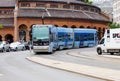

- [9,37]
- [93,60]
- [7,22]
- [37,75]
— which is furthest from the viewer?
[9,37]

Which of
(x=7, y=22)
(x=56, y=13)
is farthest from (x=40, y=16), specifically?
(x=7, y=22)

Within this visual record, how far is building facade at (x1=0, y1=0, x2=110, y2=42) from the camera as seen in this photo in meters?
103

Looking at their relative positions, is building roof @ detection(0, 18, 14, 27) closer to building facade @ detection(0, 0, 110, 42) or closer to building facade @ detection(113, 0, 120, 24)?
building facade @ detection(0, 0, 110, 42)

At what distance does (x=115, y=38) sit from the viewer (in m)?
46.0

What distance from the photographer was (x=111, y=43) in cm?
4603

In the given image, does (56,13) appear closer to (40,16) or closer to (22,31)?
(40,16)

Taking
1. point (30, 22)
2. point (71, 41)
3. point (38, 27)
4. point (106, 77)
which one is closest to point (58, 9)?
point (30, 22)

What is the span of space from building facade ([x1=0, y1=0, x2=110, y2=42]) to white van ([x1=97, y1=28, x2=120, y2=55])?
53.9 m

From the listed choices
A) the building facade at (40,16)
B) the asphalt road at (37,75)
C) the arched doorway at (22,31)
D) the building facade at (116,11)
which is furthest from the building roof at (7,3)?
the asphalt road at (37,75)

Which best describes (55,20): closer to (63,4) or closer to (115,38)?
(63,4)

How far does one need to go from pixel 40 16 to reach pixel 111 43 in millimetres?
56430

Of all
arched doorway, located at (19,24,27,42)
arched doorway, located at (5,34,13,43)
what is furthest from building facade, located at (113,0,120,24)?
arched doorway, located at (19,24,27,42)

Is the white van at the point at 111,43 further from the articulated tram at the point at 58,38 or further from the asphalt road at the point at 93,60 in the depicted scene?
the articulated tram at the point at 58,38

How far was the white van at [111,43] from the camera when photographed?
4566cm
